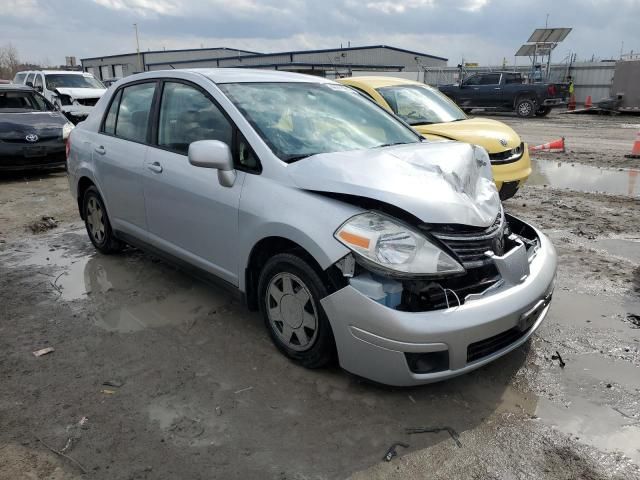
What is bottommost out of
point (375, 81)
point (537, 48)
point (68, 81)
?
point (375, 81)

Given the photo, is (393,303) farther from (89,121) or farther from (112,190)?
(89,121)

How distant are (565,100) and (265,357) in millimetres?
21427

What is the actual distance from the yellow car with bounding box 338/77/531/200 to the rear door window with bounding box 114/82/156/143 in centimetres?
265

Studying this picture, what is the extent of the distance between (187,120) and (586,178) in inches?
295

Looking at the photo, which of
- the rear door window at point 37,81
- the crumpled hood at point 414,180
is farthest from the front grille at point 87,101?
the crumpled hood at point 414,180

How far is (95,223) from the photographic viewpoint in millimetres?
5203

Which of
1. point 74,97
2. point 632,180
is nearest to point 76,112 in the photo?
point 74,97

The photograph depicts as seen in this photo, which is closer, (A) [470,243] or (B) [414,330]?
(B) [414,330]

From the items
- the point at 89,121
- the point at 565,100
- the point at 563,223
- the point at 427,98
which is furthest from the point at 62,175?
the point at 565,100

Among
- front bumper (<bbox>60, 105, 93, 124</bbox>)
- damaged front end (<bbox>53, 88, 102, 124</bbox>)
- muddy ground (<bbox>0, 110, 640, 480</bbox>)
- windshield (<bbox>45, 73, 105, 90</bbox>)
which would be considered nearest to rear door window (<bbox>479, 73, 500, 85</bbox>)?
windshield (<bbox>45, 73, 105, 90</bbox>)

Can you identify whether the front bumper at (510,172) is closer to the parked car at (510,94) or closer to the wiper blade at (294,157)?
the wiper blade at (294,157)

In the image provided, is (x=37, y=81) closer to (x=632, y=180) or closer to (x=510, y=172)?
(x=510, y=172)

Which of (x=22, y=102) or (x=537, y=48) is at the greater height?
(x=537, y=48)

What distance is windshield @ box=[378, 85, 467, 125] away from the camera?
292 inches
